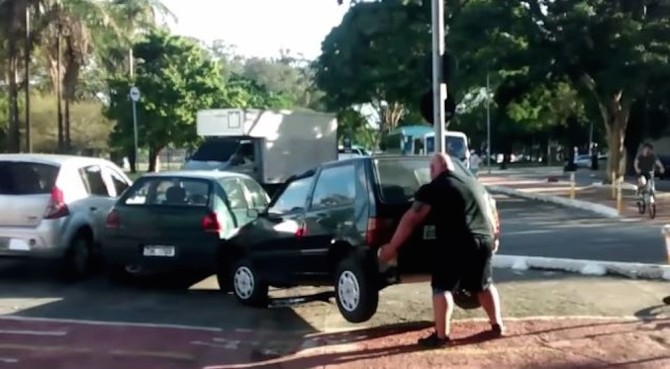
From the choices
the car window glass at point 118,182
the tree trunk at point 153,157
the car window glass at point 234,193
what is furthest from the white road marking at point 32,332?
A: the tree trunk at point 153,157

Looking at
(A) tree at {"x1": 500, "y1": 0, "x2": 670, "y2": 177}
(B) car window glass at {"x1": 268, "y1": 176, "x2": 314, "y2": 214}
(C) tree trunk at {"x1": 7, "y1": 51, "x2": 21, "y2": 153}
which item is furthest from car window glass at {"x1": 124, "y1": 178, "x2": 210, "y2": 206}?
(C) tree trunk at {"x1": 7, "y1": 51, "x2": 21, "y2": 153}

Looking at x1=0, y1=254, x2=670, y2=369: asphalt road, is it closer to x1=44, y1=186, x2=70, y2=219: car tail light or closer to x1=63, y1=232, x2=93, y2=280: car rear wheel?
x1=63, y1=232, x2=93, y2=280: car rear wheel

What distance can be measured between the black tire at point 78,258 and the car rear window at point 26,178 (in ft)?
2.64

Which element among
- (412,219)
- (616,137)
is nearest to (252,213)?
(412,219)

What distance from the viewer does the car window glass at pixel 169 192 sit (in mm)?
13375

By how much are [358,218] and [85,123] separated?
5727 cm

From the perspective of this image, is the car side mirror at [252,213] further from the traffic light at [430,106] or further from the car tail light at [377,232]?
the car tail light at [377,232]

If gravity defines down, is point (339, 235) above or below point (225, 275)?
above

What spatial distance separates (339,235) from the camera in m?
10.5

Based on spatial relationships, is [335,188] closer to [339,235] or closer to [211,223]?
[339,235]

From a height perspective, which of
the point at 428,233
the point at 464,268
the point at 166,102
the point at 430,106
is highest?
the point at 166,102

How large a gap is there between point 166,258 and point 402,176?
12.3ft

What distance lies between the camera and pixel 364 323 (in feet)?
34.7

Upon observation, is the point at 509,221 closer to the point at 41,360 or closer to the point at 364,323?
the point at 364,323
